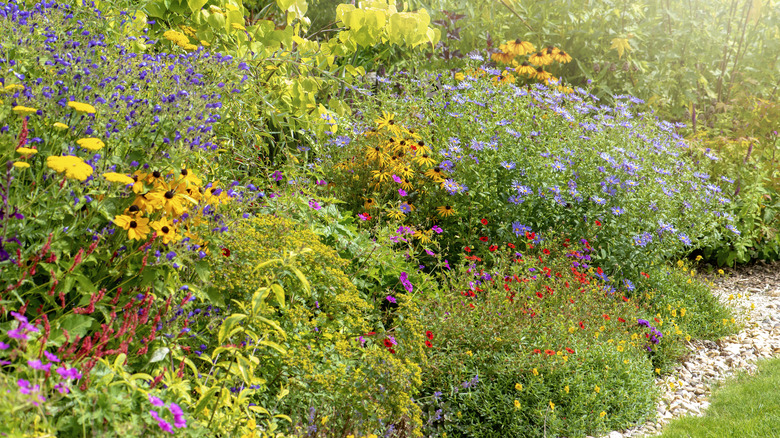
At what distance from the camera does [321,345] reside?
279 centimetres

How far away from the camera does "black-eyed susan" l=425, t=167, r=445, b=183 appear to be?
424cm

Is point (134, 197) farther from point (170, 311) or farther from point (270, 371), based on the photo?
point (270, 371)

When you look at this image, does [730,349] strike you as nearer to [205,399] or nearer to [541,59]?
[541,59]

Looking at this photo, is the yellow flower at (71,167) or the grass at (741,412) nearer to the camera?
the yellow flower at (71,167)

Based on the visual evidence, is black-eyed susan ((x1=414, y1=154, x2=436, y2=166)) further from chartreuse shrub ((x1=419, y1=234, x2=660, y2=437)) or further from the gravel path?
the gravel path

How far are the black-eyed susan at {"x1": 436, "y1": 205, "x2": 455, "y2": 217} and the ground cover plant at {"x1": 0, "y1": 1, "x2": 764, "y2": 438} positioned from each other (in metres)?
0.02

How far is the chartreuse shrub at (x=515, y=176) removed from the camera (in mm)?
4273

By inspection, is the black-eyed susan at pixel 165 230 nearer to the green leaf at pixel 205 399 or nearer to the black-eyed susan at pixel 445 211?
the green leaf at pixel 205 399

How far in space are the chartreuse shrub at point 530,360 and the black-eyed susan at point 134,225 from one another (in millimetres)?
1498

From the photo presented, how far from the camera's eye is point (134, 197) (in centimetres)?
214

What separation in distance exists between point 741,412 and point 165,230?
3044 mm

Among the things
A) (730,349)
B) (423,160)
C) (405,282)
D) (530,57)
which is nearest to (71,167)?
(405,282)

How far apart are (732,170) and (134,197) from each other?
217 inches

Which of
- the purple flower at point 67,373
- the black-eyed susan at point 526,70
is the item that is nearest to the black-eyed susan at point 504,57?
the black-eyed susan at point 526,70
